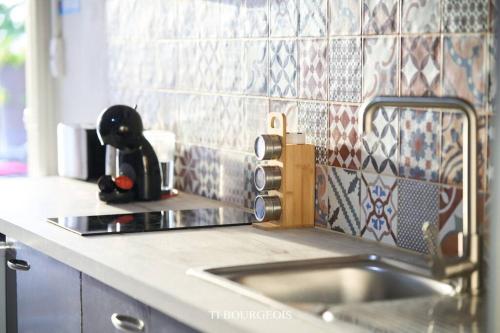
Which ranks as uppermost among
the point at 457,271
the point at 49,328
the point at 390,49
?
the point at 390,49

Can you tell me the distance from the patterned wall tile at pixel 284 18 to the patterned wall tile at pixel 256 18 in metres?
0.03

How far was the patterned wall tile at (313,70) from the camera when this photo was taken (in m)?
2.34

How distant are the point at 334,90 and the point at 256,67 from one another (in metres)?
0.39

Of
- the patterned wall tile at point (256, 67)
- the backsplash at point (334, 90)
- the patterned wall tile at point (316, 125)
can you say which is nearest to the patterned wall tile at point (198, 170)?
the backsplash at point (334, 90)

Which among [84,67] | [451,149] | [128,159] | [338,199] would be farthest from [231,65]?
[84,67]

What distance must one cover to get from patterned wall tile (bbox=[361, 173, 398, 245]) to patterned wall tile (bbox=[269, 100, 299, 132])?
1.04 feet

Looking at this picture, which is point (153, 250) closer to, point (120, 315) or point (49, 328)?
point (120, 315)

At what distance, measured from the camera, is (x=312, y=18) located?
2377 mm

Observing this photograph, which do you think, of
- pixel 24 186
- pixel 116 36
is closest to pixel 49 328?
pixel 24 186

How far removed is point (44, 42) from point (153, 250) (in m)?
2.06

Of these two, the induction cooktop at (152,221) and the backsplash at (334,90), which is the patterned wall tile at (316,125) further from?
the induction cooktop at (152,221)

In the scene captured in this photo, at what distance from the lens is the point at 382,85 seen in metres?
2.15

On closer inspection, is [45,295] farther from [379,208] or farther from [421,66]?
[421,66]

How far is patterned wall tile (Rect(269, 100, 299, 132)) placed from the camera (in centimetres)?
246
